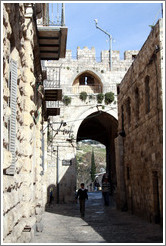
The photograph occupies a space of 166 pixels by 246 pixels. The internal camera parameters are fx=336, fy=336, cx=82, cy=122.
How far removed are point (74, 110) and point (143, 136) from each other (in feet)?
36.0

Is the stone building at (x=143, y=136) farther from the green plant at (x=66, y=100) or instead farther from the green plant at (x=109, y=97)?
the green plant at (x=66, y=100)

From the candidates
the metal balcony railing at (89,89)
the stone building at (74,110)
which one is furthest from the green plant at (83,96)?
the metal balcony railing at (89,89)

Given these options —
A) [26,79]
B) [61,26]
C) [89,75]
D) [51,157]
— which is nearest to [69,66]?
[89,75]

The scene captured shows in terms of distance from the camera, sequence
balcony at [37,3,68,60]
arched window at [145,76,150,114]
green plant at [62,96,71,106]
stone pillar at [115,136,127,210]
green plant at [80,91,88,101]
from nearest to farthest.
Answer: balcony at [37,3,68,60] < arched window at [145,76,150,114] < stone pillar at [115,136,127,210] < green plant at [62,96,71,106] < green plant at [80,91,88,101]

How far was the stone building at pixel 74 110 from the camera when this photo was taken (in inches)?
835

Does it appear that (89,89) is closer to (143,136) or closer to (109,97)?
(109,97)

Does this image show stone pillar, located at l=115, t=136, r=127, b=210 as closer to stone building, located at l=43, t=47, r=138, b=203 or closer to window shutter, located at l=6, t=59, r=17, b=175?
stone building, located at l=43, t=47, r=138, b=203

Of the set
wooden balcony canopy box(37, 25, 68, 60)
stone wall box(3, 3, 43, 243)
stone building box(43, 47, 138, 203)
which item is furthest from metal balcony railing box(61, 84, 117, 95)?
stone wall box(3, 3, 43, 243)

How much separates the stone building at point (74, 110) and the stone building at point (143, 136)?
4312 millimetres

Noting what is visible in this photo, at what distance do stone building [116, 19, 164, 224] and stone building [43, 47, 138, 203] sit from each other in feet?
14.1

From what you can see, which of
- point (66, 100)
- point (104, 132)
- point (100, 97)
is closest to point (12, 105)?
point (66, 100)

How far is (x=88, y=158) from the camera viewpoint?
219 feet

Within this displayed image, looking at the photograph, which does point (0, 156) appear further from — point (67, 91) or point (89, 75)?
point (89, 75)

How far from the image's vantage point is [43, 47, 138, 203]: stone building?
69.6ft
